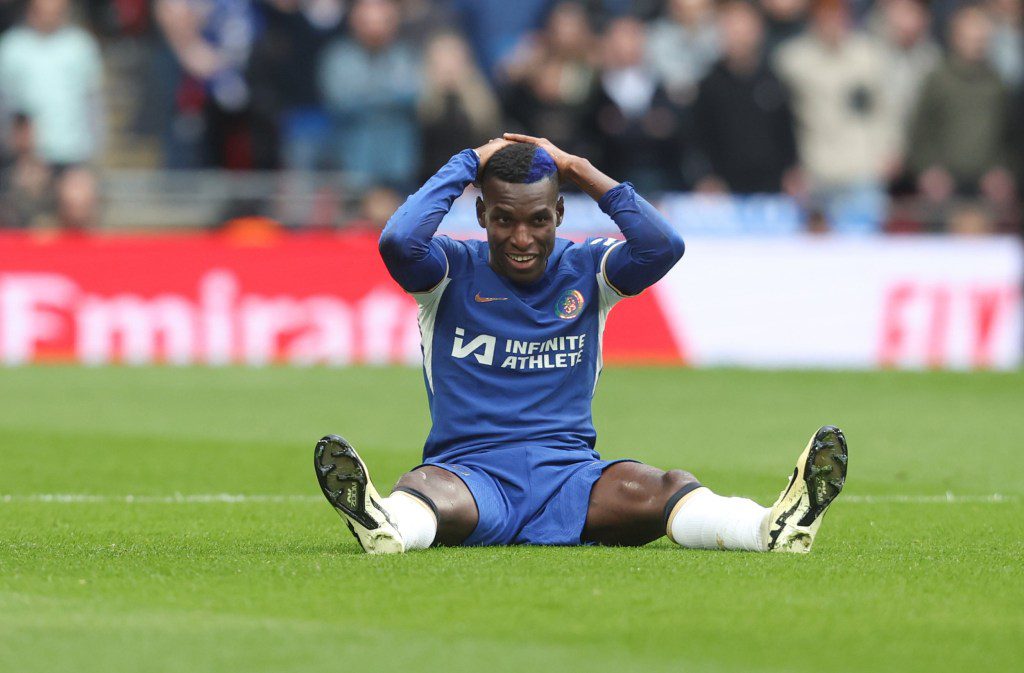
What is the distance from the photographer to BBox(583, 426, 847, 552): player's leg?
21.2 ft

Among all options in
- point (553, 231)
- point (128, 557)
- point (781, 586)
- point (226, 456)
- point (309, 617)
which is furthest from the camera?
point (226, 456)

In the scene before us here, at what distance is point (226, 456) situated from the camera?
11.0 m

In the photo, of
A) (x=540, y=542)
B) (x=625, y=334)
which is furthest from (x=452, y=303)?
(x=625, y=334)

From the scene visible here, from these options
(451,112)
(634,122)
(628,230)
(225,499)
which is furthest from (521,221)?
(634,122)

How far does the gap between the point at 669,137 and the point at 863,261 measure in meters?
2.39

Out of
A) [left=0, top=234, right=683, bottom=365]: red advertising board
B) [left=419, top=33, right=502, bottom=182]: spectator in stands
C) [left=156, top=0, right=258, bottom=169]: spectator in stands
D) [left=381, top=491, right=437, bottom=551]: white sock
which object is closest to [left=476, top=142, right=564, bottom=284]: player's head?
[left=381, top=491, right=437, bottom=551]: white sock

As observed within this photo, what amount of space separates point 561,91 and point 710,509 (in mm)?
11970

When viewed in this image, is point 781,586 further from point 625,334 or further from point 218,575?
point 625,334

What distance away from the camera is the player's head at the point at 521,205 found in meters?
6.93

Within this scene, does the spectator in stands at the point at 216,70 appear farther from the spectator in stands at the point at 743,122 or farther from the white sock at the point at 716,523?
→ the white sock at the point at 716,523

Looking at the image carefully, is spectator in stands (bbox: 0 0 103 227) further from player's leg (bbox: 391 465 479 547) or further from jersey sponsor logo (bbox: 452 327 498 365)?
player's leg (bbox: 391 465 479 547)

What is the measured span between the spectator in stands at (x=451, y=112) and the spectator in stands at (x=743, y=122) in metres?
2.21

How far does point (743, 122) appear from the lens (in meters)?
18.7

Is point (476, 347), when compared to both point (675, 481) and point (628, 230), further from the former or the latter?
point (675, 481)
